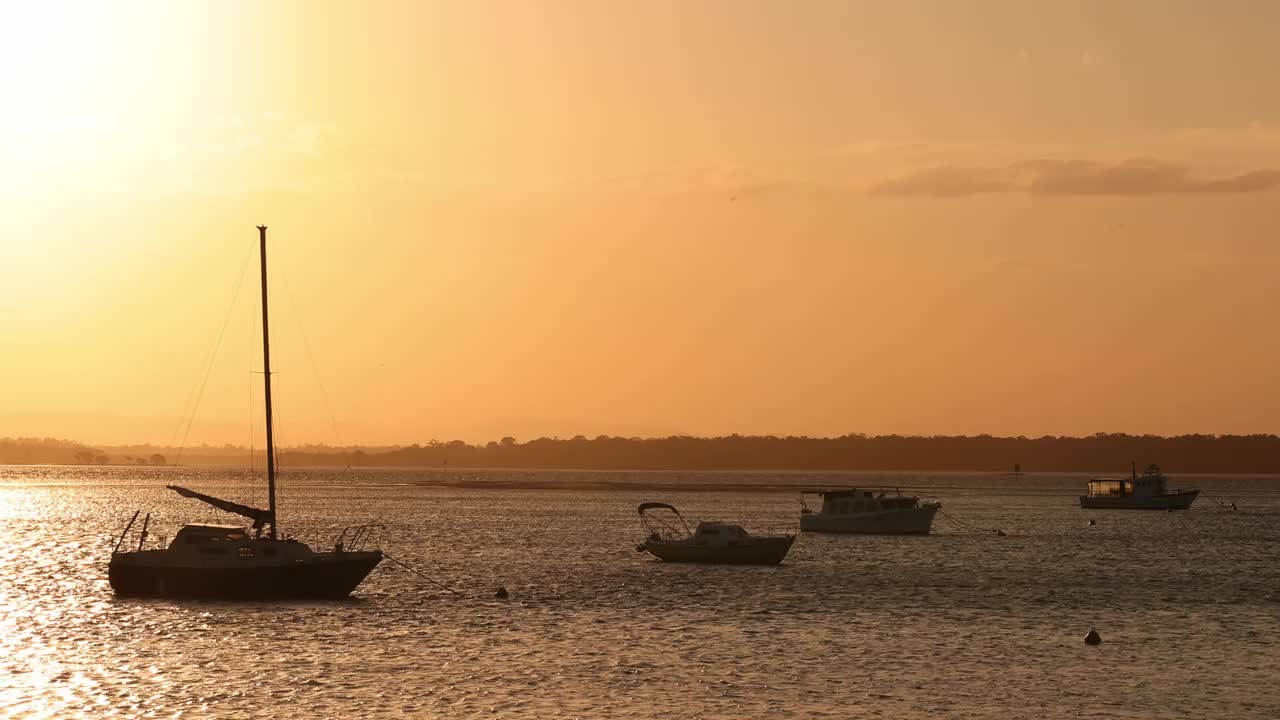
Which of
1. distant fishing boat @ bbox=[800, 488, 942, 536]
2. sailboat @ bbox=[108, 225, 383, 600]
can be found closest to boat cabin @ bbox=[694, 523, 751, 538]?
sailboat @ bbox=[108, 225, 383, 600]

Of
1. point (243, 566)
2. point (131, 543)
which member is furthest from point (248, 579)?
point (131, 543)

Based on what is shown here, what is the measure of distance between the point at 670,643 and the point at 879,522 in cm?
9058

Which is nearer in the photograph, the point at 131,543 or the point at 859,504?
the point at 131,543

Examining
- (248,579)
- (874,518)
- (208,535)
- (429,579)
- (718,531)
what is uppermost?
(208,535)

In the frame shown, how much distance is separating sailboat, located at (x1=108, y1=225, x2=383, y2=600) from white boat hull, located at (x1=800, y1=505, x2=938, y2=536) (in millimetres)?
78757

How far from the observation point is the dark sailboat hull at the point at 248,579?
2936 inches

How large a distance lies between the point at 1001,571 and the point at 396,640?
5538 centimetres

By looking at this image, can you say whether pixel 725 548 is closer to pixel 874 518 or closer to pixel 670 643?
pixel 670 643

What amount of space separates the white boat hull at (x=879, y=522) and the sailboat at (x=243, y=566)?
78.8 m

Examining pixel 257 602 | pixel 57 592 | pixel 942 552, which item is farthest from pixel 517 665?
pixel 942 552

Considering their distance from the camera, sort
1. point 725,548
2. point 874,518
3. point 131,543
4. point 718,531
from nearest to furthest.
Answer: point 725,548 → point 718,531 → point 131,543 → point 874,518

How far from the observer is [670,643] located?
62.0 meters

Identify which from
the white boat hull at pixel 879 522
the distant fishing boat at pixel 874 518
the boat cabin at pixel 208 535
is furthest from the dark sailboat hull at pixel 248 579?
the white boat hull at pixel 879 522

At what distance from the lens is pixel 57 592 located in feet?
275
